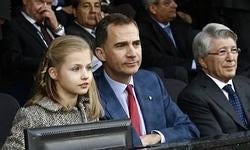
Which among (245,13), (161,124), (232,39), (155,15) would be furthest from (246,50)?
(161,124)

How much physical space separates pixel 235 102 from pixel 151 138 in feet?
3.23

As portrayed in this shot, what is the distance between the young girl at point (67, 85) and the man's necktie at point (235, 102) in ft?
4.33

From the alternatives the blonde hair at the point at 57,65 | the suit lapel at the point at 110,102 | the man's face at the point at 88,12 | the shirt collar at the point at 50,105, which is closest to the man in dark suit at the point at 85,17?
the man's face at the point at 88,12

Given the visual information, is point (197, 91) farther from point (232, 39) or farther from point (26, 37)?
point (26, 37)

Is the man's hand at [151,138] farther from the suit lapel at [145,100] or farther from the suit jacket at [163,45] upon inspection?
the suit jacket at [163,45]

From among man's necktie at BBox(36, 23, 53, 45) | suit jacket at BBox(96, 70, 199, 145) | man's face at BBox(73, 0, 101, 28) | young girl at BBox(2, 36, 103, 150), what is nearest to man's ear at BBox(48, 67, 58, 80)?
young girl at BBox(2, 36, 103, 150)

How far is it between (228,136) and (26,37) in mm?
3227

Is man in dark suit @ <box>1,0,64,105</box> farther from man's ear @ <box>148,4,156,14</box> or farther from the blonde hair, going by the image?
the blonde hair

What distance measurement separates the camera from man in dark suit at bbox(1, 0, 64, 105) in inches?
207

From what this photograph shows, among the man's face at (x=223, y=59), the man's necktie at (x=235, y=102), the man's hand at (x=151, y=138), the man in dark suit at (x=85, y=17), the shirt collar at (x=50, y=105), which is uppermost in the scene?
the man in dark suit at (x=85, y=17)

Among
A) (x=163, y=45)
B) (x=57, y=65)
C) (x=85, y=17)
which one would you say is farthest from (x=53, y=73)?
(x=163, y=45)

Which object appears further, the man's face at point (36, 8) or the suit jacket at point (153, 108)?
the man's face at point (36, 8)

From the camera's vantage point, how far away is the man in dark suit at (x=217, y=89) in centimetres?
456

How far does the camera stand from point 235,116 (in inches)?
182
